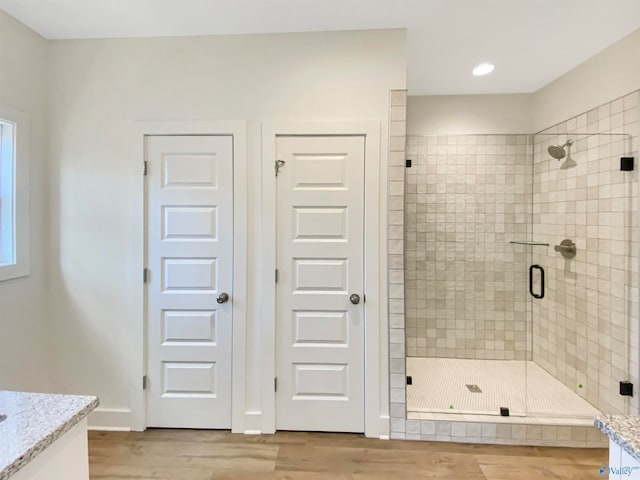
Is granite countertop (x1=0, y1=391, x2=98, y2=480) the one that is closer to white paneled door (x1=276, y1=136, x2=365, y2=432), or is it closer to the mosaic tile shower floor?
white paneled door (x1=276, y1=136, x2=365, y2=432)

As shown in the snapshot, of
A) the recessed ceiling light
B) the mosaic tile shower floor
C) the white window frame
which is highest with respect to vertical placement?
the recessed ceiling light

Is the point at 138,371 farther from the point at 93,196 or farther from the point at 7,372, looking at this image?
the point at 93,196

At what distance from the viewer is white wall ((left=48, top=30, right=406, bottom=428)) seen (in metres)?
2.20

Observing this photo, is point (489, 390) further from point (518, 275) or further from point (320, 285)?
point (320, 285)

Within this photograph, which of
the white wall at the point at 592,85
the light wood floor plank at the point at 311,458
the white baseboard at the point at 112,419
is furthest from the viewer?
the white baseboard at the point at 112,419

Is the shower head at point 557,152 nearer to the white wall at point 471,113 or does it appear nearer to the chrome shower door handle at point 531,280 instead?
the white wall at point 471,113

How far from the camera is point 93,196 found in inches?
90.7

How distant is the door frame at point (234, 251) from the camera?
224 cm

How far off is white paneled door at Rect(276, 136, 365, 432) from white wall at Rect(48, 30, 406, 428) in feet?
0.66

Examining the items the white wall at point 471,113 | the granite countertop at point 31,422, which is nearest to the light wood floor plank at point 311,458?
the granite countertop at point 31,422

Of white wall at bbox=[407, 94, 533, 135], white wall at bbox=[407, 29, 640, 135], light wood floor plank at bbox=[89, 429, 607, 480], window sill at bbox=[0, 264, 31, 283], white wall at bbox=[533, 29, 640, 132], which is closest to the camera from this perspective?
light wood floor plank at bbox=[89, 429, 607, 480]

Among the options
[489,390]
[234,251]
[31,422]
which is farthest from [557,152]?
[31,422]

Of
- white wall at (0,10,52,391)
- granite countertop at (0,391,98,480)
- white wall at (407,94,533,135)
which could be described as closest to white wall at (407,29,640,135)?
white wall at (407,94,533,135)

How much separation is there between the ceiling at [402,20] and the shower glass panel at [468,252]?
0.86 metres
